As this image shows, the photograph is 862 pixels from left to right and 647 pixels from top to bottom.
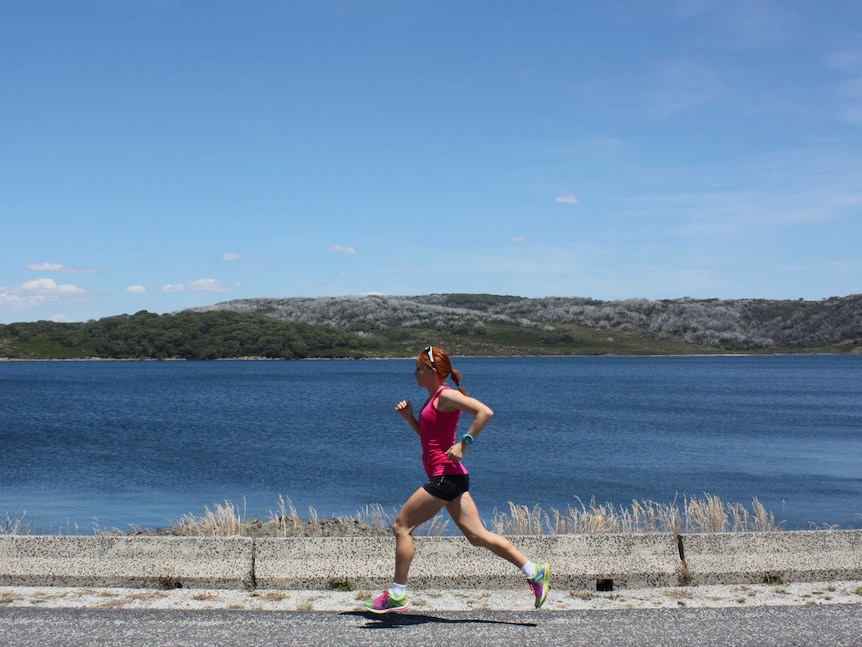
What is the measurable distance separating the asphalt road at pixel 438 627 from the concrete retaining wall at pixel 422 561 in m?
0.74

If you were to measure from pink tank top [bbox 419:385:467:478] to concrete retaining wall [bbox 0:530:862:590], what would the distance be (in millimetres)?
1199

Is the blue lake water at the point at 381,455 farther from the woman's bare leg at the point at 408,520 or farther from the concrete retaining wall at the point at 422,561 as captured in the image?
the woman's bare leg at the point at 408,520

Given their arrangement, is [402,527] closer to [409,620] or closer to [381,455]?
[409,620]

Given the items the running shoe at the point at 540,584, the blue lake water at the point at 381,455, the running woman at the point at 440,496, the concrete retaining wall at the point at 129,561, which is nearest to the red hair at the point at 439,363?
the running woman at the point at 440,496

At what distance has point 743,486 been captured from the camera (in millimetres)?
27531

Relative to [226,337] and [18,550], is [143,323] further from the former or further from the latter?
[18,550]

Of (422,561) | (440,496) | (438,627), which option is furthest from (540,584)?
(422,561)

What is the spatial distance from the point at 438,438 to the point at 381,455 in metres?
28.5

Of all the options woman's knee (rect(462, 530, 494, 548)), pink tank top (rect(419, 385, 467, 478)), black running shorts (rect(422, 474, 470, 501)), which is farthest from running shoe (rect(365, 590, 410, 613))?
pink tank top (rect(419, 385, 467, 478))

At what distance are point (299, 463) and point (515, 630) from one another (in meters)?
27.5

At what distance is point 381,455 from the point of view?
34.5 metres

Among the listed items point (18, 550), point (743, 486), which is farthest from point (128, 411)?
point (18, 550)

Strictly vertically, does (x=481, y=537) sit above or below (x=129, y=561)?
above

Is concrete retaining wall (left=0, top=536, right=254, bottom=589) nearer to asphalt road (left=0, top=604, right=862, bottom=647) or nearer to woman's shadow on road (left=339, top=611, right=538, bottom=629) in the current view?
asphalt road (left=0, top=604, right=862, bottom=647)
